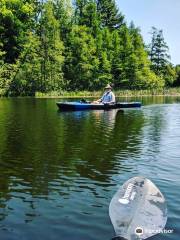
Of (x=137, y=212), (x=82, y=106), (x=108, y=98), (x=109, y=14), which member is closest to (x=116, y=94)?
(x=109, y=14)

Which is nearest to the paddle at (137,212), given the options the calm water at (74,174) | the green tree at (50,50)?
the calm water at (74,174)

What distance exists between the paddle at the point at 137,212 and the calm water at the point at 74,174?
1.69 ft

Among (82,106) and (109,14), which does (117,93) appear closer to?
(109,14)

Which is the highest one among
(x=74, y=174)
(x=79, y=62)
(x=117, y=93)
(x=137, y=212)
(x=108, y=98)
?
(x=79, y=62)

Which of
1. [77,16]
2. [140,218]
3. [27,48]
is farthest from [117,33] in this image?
[140,218]

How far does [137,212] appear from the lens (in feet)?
23.4

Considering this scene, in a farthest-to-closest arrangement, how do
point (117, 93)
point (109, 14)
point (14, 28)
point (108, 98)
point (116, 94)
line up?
point (109, 14) → point (117, 93) → point (116, 94) → point (14, 28) → point (108, 98)

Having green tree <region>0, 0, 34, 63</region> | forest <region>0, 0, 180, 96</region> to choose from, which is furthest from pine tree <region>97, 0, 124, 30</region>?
green tree <region>0, 0, 34, 63</region>

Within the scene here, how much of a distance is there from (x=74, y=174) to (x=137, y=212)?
540 cm

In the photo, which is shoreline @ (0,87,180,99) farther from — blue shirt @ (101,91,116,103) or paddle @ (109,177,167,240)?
paddle @ (109,177,167,240)

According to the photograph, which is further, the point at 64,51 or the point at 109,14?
the point at 109,14

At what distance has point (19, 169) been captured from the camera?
42.3 ft

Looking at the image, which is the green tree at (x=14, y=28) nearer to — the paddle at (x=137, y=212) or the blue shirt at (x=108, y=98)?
the blue shirt at (x=108, y=98)

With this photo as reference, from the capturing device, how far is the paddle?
683 centimetres
